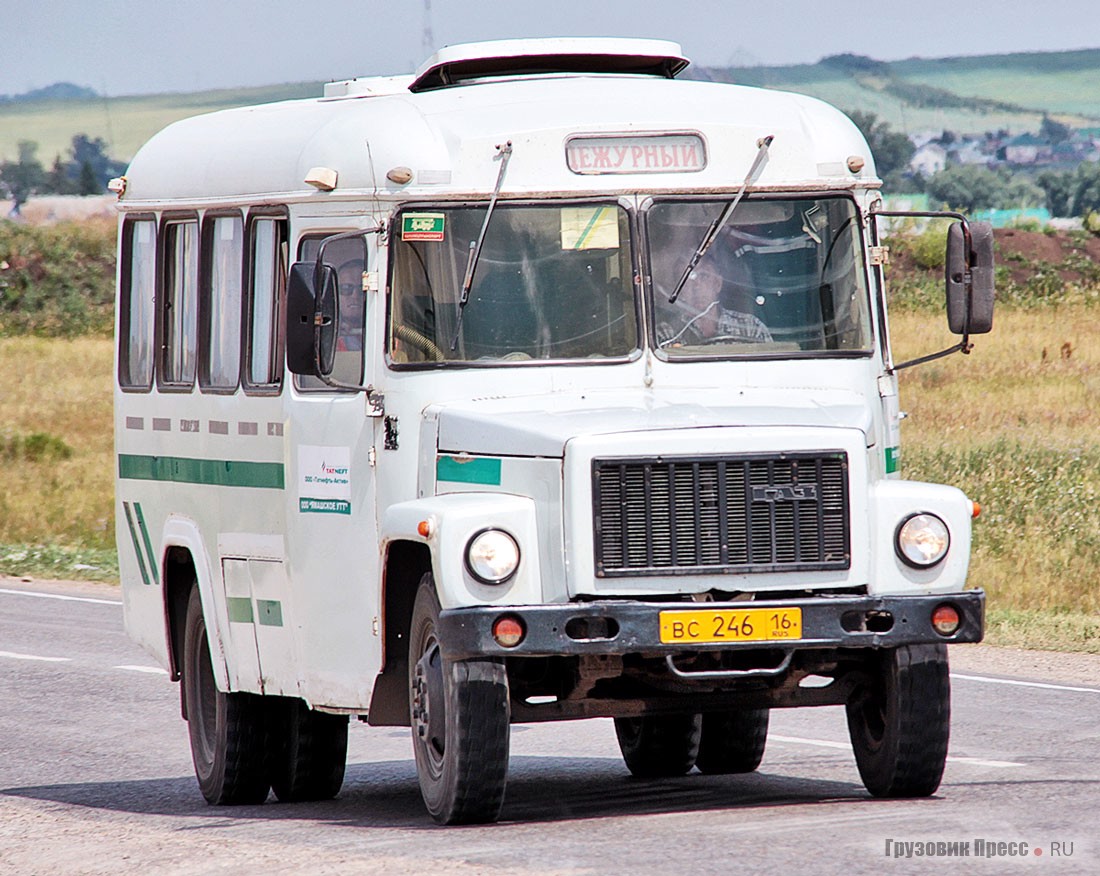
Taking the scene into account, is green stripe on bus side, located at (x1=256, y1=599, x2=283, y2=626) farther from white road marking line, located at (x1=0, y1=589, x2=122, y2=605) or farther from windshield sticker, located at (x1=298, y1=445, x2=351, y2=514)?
white road marking line, located at (x1=0, y1=589, x2=122, y2=605)

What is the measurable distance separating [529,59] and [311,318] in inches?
78.9

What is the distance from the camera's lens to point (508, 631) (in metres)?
8.22

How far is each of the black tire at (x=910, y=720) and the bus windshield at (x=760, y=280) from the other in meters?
1.34

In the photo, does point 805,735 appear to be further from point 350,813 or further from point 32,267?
point 32,267

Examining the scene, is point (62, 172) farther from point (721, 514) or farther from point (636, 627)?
point (636, 627)

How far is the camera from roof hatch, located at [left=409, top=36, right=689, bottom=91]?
10.0 meters

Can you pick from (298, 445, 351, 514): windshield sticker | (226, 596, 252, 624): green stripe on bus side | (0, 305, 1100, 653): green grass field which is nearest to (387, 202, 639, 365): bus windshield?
(298, 445, 351, 514): windshield sticker

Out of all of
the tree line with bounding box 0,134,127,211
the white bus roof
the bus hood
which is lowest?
the bus hood

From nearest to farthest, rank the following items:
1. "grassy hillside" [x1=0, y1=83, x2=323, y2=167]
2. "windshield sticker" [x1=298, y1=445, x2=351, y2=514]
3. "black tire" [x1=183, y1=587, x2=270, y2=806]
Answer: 1. "windshield sticker" [x1=298, y1=445, x2=351, y2=514]
2. "black tire" [x1=183, y1=587, x2=270, y2=806]
3. "grassy hillside" [x1=0, y1=83, x2=323, y2=167]

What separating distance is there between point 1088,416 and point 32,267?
4358 centimetres

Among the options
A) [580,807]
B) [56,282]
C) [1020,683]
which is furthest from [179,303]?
[56,282]

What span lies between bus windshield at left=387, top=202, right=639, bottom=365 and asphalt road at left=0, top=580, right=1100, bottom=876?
1864mm

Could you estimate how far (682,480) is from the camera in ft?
27.6

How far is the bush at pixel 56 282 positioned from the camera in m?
62.1
